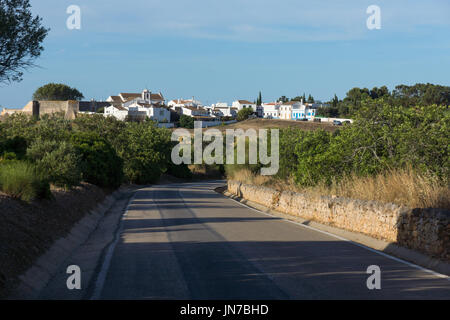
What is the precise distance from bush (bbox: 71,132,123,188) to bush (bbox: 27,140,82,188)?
5186mm

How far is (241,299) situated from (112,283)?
8.08ft

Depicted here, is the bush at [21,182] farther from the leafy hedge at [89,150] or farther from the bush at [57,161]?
the bush at [57,161]

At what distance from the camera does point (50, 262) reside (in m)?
11.5

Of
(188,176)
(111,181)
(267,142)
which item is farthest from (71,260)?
(188,176)

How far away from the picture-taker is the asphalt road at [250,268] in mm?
8219

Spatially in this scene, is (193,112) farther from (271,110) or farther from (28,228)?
(28,228)

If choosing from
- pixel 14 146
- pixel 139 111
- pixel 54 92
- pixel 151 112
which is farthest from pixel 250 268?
pixel 54 92

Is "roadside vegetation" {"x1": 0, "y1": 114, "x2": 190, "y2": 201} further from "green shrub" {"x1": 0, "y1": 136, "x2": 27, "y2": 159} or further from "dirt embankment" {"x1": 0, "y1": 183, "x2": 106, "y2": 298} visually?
"dirt embankment" {"x1": 0, "y1": 183, "x2": 106, "y2": 298}

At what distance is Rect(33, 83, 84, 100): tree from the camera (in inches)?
5955

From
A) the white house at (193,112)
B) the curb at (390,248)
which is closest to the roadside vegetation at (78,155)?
the curb at (390,248)

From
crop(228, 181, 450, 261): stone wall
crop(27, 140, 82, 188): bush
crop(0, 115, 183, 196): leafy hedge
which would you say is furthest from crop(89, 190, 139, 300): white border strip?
crop(27, 140, 82, 188): bush

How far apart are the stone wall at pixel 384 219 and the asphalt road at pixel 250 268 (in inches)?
33.4

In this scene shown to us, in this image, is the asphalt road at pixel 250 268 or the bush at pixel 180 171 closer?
the asphalt road at pixel 250 268
